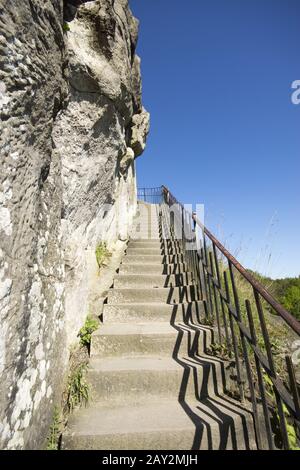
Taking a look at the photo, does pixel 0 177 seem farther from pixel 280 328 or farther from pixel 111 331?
pixel 280 328

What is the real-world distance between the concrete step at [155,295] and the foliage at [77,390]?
1.28 m

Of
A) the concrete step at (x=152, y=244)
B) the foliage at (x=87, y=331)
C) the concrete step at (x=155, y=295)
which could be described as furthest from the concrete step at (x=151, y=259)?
the foliage at (x=87, y=331)

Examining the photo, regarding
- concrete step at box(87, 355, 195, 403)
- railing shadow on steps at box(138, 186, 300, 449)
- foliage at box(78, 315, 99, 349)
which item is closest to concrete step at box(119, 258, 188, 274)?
railing shadow on steps at box(138, 186, 300, 449)

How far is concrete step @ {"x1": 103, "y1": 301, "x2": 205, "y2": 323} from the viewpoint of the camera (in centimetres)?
329

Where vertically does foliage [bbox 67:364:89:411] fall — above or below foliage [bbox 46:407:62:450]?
above

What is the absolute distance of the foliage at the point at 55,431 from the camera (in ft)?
6.11

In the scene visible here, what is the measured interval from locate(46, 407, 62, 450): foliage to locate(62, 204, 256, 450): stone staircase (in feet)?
0.31

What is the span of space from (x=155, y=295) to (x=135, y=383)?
1425mm

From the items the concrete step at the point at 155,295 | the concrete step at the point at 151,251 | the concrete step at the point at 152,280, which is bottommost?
the concrete step at the point at 155,295

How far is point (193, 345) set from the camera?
2801mm

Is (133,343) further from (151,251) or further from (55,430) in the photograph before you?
(151,251)

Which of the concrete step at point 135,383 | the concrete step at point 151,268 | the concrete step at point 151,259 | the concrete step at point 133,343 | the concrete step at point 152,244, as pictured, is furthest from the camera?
the concrete step at point 152,244

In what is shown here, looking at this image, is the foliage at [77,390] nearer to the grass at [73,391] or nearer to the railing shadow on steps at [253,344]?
the grass at [73,391]

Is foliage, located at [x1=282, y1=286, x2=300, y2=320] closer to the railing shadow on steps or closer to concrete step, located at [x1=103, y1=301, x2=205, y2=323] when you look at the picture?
the railing shadow on steps
